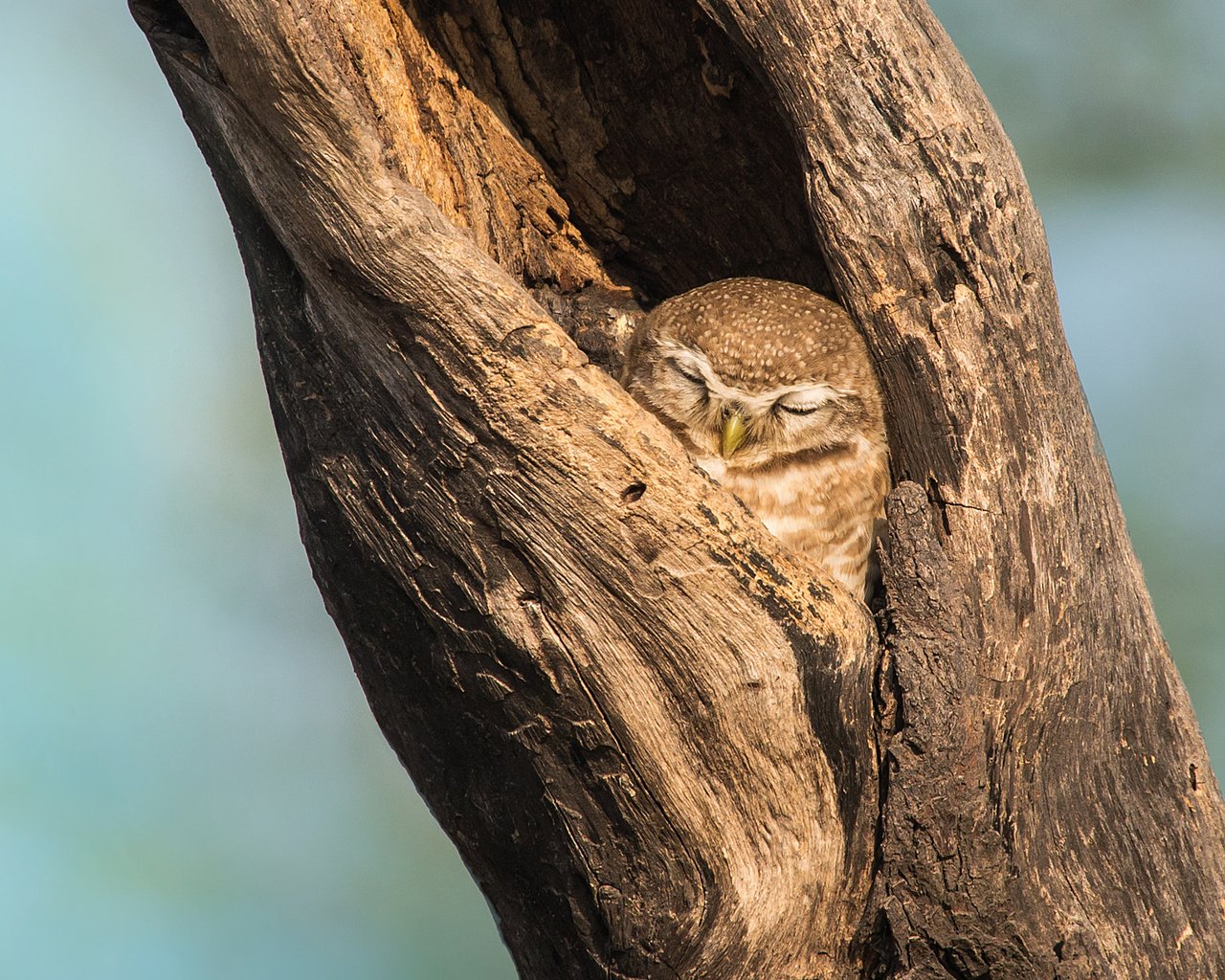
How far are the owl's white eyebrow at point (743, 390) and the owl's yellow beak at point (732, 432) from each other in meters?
0.03

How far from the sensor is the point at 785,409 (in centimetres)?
229

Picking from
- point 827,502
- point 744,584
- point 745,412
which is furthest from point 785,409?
point 744,584

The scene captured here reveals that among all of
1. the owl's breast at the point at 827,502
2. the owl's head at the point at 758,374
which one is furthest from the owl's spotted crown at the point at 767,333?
the owl's breast at the point at 827,502

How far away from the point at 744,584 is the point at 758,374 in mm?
572

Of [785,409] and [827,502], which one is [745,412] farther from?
[827,502]

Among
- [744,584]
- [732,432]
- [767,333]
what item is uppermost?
[767,333]

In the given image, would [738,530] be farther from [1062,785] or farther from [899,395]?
[1062,785]

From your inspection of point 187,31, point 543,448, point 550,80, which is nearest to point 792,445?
point 543,448

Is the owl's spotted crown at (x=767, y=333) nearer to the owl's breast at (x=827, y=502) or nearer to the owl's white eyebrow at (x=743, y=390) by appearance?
the owl's white eyebrow at (x=743, y=390)

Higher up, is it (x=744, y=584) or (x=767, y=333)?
(x=767, y=333)

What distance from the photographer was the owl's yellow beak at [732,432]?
90.4 inches

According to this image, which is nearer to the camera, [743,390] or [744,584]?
[744,584]

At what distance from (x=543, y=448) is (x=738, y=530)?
306 millimetres

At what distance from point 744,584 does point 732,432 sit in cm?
51
